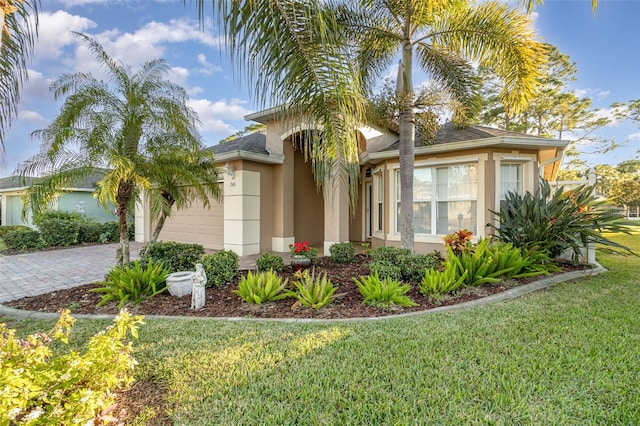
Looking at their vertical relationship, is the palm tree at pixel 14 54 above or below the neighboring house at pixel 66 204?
above

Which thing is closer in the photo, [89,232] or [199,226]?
[199,226]

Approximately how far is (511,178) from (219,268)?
833 centimetres

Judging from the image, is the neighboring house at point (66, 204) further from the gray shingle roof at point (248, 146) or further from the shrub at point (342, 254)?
the shrub at point (342, 254)

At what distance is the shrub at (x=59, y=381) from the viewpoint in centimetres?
173

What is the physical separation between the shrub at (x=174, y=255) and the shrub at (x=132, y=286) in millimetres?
939

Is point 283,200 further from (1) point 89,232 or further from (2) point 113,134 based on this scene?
(1) point 89,232

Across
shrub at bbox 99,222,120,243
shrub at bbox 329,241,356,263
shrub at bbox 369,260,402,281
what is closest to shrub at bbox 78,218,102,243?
shrub at bbox 99,222,120,243

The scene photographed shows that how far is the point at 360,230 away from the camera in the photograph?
14281 millimetres

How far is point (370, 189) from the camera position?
1365cm

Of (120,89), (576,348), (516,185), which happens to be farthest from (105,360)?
(516,185)

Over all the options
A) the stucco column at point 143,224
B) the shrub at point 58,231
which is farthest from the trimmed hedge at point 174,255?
the shrub at point 58,231

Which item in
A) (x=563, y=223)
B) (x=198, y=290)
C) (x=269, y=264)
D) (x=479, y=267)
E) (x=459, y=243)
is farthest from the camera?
(x=269, y=264)

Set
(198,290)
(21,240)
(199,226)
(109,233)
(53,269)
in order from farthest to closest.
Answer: (109,233), (21,240), (199,226), (53,269), (198,290)

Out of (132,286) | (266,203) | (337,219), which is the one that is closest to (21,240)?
(266,203)
